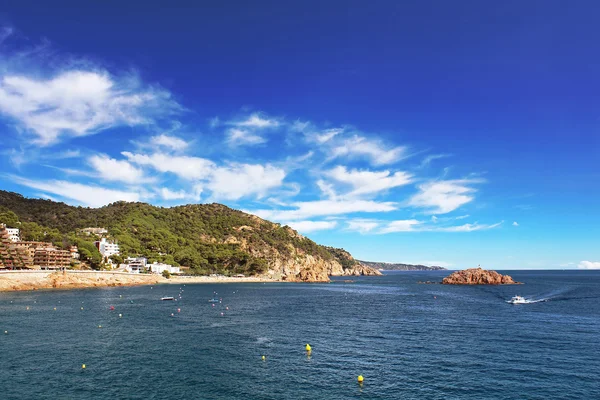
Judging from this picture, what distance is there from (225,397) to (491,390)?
25915 millimetres

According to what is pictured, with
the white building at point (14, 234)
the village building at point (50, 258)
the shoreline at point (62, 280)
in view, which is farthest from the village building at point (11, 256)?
the white building at point (14, 234)

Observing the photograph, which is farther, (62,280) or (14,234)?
(14,234)

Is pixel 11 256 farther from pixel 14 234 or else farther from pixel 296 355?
pixel 296 355

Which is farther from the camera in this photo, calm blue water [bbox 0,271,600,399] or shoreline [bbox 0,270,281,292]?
shoreline [bbox 0,270,281,292]

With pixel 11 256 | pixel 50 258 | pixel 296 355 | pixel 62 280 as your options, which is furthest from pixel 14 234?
pixel 296 355

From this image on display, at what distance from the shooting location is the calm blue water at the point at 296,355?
127 ft

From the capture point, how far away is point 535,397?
36969 mm

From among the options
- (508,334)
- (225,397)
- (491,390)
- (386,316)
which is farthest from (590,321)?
(225,397)

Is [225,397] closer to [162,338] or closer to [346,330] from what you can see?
[162,338]

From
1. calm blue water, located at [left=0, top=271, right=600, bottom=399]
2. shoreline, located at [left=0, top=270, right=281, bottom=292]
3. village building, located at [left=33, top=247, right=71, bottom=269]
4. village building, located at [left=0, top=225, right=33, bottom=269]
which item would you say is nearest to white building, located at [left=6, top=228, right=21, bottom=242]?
village building, located at [left=0, top=225, right=33, bottom=269]

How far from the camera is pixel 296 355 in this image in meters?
51.5

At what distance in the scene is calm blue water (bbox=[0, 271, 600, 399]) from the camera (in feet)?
127

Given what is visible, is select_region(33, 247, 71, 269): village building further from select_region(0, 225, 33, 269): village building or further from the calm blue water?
the calm blue water

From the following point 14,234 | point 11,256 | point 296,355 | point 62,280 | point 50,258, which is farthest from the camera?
point 14,234
